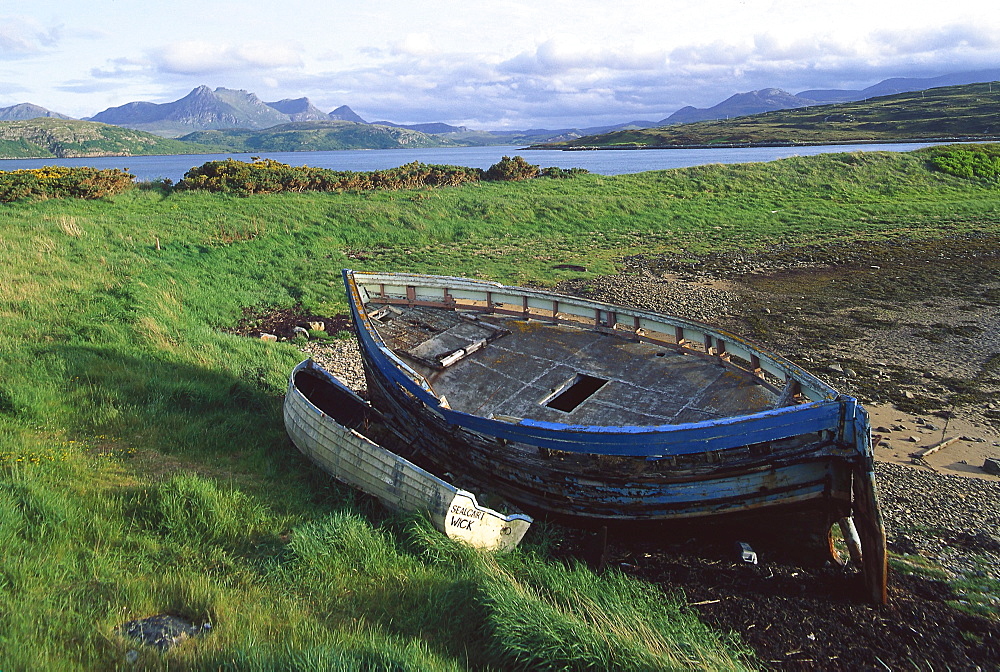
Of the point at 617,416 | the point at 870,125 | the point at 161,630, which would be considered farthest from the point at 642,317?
the point at 870,125

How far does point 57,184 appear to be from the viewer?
27.2m

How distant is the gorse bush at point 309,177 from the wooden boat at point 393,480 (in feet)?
82.8

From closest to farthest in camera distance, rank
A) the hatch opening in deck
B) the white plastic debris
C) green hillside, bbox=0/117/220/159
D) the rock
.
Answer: the rock < the white plastic debris < the hatch opening in deck < green hillside, bbox=0/117/220/159

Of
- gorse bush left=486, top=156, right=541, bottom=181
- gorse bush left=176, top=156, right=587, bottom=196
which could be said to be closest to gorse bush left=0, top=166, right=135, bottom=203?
gorse bush left=176, top=156, right=587, bottom=196

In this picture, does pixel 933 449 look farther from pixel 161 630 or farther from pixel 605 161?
pixel 605 161

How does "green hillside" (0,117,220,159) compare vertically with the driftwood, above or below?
above

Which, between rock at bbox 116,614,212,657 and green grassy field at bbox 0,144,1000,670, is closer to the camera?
rock at bbox 116,614,212,657

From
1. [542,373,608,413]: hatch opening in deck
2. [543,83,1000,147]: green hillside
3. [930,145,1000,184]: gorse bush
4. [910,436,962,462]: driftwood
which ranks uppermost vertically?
[543,83,1000,147]: green hillside

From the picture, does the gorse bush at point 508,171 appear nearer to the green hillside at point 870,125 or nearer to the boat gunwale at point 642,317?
the boat gunwale at point 642,317

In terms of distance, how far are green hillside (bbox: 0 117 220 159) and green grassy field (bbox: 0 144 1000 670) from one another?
14818cm

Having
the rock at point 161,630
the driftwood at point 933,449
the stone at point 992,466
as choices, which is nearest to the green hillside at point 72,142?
the rock at point 161,630

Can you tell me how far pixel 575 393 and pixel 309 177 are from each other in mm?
29097

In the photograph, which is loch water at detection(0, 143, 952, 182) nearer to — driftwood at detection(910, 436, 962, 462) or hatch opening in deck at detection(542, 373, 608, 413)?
hatch opening in deck at detection(542, 373, 608, 413)

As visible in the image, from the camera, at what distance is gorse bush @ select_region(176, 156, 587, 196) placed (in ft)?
105
